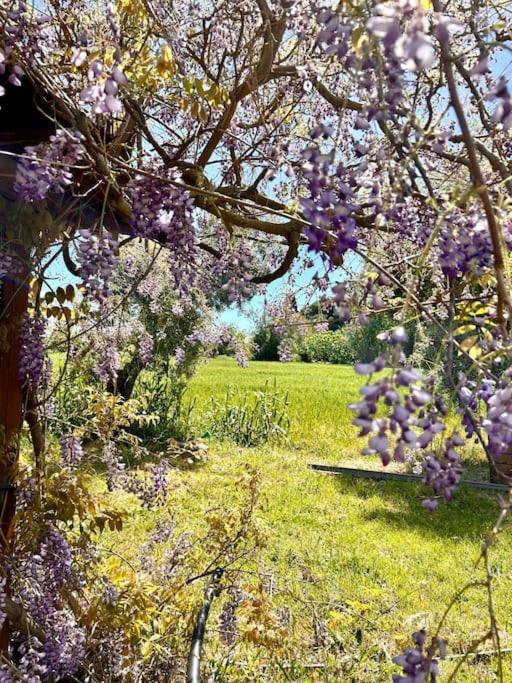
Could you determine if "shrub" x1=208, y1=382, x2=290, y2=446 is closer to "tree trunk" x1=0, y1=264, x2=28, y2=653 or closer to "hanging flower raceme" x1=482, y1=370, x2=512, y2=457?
"tree trunk" x1=0, y1=264, x2=28, y2=653

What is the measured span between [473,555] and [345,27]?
14.4ft

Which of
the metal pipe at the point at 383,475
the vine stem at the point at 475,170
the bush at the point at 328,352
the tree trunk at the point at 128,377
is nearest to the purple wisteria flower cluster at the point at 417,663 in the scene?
the vine stem at the point at 475,170

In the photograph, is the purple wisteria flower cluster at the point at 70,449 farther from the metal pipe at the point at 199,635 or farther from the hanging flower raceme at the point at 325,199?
the hanging flower raceme at the point at 325,199

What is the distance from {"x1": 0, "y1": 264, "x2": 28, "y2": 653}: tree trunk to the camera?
1918 mm

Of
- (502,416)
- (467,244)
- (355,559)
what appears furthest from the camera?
(355,559)

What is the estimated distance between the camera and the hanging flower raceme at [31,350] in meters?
1.89

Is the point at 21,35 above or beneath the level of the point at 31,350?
above

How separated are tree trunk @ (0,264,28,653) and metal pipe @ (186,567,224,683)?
580 millimetres

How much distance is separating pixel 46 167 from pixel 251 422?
7435 mm

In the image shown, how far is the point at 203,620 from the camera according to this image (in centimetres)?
193

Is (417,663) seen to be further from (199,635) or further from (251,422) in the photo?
(251,422)

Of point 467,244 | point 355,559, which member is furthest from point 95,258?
point 355,559

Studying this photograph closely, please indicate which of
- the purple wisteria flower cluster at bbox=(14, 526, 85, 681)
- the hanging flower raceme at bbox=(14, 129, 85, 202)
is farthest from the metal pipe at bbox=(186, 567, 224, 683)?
the hanging flower raceme at bbox=(14, 129, 85, 202)

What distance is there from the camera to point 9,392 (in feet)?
6.48
